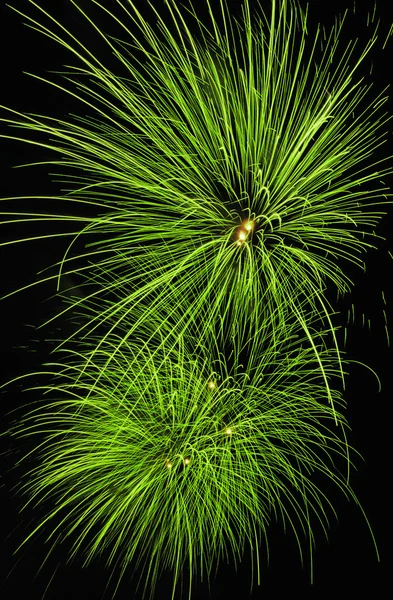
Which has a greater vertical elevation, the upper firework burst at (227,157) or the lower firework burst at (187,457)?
the upper firework burst at (227,157)

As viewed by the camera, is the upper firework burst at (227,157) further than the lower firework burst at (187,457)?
No

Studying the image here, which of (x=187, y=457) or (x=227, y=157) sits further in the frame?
(x=187, y=457)

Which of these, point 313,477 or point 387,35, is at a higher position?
point 387,35

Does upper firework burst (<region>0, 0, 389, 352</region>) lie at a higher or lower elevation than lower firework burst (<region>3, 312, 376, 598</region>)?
higher

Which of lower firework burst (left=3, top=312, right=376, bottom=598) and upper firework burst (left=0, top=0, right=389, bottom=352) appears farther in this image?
lower firework burst (left=3, top=312, right=376, bottom=598)

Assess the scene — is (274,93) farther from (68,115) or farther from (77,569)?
(77,569)

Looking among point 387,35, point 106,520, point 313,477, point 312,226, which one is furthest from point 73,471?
point 387,35

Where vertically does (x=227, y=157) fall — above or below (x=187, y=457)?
above

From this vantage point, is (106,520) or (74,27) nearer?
(74,27)
